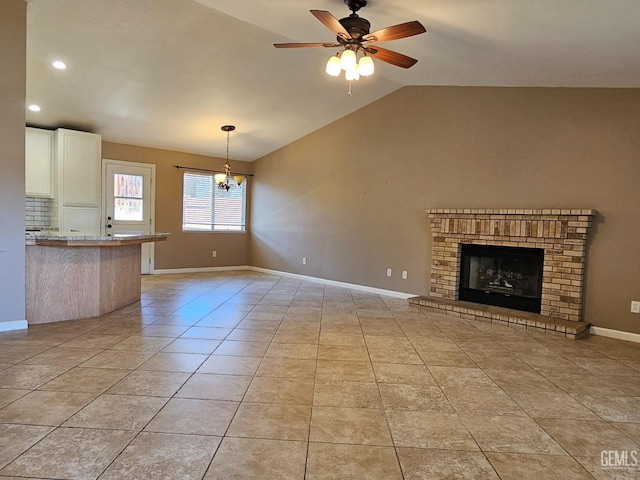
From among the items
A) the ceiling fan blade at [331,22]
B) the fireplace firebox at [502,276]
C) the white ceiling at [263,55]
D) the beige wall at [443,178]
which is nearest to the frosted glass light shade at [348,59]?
the ceiling fan blade at [331,22]

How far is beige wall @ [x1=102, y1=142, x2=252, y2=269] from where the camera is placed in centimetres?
707

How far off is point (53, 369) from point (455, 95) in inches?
209

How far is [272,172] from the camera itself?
7977 mm

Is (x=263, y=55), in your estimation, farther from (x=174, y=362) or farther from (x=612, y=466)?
(x=612, y=466)

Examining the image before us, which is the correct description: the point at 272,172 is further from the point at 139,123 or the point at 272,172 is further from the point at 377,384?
the point at 377,384

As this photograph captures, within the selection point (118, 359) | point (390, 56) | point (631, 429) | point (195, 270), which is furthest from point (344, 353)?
point (195, 270)

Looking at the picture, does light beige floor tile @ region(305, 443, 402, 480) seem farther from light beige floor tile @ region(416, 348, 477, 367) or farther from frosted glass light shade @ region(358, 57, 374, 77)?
frosted glass light shade @ region(358, 57, 374, 77)

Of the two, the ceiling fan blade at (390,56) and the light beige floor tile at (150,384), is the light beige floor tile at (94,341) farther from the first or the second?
the ceiling fan blade at (390,56)

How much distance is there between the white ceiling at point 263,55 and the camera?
3070 mm

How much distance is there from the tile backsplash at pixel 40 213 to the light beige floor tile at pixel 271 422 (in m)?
5.36

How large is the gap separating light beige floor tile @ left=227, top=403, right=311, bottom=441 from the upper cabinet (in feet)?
17.1

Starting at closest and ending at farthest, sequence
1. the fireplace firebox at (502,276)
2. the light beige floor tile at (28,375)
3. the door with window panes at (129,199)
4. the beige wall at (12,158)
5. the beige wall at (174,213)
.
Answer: the light beige floor tile at (28,375), the beige wall at (12,158), the fireplace firebox at (502,276), the door with window panes at (129,199), the beige wall at (174,213)

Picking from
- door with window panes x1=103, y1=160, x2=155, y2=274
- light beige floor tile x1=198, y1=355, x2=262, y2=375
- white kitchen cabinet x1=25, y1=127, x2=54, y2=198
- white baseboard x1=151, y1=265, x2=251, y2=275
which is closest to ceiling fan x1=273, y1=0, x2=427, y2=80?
light beige floor tile x1=198, y1=355, x2=262, y2=375

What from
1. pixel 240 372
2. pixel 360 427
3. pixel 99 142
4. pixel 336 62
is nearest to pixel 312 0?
pixel 336 62
